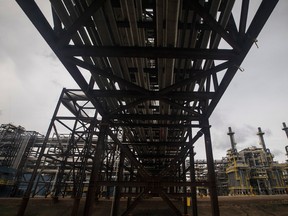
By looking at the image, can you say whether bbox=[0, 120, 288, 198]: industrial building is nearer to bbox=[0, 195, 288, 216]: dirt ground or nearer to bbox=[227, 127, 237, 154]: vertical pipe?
bbox=[227, 127, 237, 154]: vertical pipe

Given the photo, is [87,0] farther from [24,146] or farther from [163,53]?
[24,146]

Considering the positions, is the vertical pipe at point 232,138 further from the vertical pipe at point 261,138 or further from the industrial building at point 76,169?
the vertical pipe at point 261,138

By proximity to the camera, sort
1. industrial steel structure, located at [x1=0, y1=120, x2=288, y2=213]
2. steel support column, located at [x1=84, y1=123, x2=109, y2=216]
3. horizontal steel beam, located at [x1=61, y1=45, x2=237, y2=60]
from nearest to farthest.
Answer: horizontal steel beam, located at [x1=61, y1=45, x2=237, y2=60], steel support column, located at [x1=84, y1=123, x2=109, y2=216], industrial steel structure, located at [x1=0, y1=120, x2=288, y2=213]

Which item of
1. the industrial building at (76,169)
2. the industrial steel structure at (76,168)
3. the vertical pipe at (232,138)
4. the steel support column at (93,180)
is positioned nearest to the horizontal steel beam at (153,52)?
the steel support column at (93,180)

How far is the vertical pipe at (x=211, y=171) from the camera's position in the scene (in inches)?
165

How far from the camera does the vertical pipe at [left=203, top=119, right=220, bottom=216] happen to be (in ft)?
13.7

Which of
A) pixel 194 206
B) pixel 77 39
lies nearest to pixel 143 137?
Result: pixel 194 206

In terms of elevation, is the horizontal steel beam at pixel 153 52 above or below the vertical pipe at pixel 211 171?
above

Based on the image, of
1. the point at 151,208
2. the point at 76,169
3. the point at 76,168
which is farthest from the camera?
the point at 76,169

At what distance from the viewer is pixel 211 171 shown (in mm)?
4531

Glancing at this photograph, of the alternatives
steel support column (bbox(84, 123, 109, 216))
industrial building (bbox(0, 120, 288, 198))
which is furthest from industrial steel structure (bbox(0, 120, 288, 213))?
steel support column (bbox(84, 123, 109, 216))

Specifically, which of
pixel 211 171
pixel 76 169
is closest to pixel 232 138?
pixel 76 169

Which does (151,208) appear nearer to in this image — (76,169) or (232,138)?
(76,169)

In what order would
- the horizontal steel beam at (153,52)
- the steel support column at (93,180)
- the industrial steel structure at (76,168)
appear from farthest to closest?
the industrial steel structure at (76,168) → the steel support column at (93,180) → the horizontal steel beam at (153,52)
